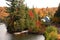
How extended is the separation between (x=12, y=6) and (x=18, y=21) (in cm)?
171

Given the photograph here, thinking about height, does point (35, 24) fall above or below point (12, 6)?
below

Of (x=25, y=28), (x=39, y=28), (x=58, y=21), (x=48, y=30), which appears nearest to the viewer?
(x=48, y=30)

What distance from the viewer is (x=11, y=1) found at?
65.8 ft

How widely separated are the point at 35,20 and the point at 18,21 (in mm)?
1474

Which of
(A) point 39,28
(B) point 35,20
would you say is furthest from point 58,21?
(A) point 39,28

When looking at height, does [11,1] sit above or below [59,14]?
above

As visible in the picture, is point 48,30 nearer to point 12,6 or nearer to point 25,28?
point 25,28

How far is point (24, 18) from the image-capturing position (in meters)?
19.3

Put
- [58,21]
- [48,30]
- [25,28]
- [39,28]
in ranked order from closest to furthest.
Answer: [48,30]
[39,28]
[25,28]
[58,21]

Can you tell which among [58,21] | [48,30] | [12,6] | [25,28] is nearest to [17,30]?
[25,28]

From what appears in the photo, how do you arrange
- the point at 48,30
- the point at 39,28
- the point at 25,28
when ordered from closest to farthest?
the point at 48,30, the point at 39,28, the point at 25,28

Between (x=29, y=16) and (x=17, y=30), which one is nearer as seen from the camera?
(x=17, y=30)

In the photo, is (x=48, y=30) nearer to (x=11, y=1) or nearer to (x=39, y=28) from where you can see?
(x=39, y=28)

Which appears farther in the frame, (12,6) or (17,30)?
(12,6)
